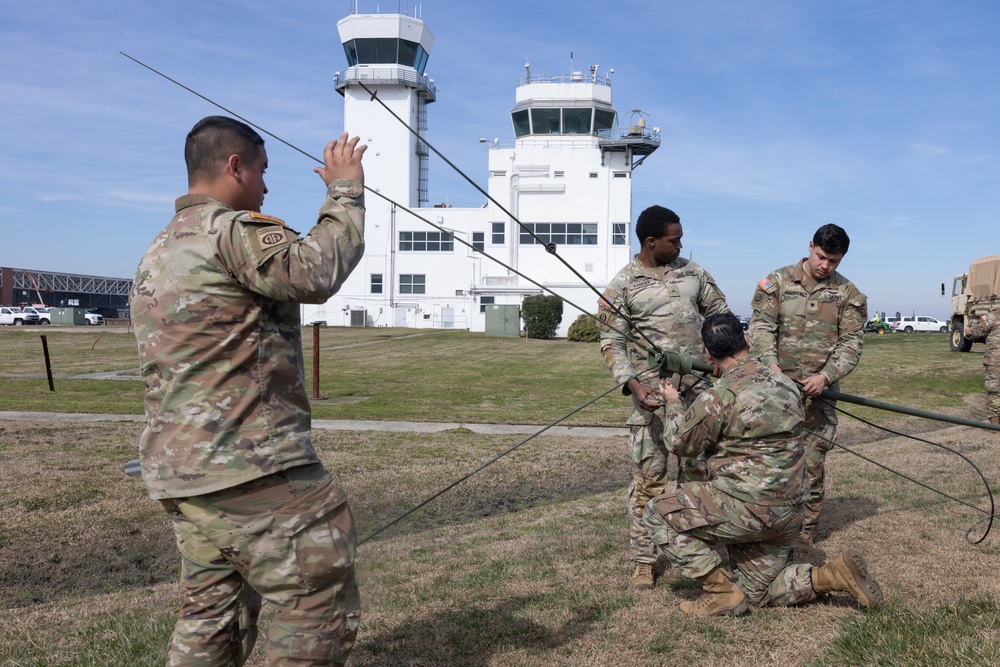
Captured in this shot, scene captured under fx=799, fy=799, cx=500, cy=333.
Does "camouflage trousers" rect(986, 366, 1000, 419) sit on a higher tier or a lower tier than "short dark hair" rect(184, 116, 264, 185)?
lower

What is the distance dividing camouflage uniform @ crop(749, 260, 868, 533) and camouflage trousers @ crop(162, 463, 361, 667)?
3.85 m

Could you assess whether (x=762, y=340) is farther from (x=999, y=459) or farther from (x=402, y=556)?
(x=999, y=459)

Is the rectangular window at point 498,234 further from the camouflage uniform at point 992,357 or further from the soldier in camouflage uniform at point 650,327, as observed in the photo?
the soldier in camouflage uniform at point 650,327

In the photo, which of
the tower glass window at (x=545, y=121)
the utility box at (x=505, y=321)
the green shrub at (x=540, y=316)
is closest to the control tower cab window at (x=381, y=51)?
the tower glass window at (x=545, y=121)

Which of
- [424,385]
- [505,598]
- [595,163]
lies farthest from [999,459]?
[595,163]

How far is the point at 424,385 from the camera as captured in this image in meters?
18.6

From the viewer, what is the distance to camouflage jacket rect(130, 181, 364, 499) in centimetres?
249

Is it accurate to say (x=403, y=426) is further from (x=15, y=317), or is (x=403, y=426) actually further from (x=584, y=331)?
(x=15, y=317)

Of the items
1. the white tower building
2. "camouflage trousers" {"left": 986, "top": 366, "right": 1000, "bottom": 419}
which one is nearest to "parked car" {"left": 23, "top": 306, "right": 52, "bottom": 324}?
the white tower building

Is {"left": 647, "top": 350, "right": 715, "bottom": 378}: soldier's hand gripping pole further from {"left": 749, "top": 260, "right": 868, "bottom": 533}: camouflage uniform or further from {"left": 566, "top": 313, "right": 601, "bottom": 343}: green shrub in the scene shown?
{"left": 566, "top": 313, "right": 601, "bottom": 343}: green shrub

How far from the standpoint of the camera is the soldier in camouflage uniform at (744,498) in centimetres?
409

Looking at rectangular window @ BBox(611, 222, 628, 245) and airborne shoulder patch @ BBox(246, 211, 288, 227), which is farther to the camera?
rectangular window @ BBox(611, 222, 628, 245)

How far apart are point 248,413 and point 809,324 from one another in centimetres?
440

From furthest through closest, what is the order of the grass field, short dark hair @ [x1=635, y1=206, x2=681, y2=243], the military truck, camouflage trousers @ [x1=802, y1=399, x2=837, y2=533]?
the military truck
camouflage trousers @ [x1=802, y1=399, x2=837, y2=533]
short dark hair @ [x1=635, y1=206, x2=681, y2=243]
the grass field
